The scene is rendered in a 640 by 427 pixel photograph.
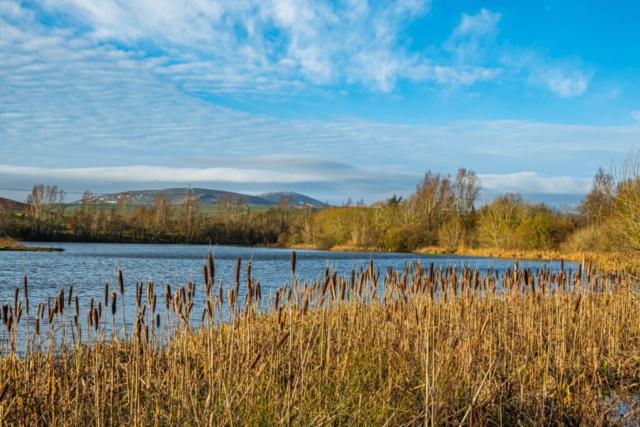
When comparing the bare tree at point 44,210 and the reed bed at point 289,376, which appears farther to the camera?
the bare tree at point 44,210

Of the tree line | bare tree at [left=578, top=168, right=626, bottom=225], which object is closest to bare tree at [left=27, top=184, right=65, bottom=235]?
the tree line

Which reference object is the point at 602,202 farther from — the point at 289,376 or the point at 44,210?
the point at 44,210

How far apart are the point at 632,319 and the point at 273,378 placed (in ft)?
21.0

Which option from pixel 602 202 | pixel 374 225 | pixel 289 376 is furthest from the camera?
pixel 374 225

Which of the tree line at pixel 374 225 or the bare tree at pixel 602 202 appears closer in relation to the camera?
the bare tree at pixel 602 202

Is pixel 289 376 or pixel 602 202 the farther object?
pixel 602 202

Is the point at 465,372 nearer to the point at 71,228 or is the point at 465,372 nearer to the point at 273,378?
the point at 273,378

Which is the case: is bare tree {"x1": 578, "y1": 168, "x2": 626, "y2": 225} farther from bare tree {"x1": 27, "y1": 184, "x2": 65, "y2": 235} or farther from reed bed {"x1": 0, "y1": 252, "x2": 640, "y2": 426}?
bare tree {"x1": 27, "y1": 184, "x2": 65, "y2": 235}

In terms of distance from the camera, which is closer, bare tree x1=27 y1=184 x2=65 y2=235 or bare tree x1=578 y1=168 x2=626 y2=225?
bare tree x1=578 y1=168 x2=626 y2=225

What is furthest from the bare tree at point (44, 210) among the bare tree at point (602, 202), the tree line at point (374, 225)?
the bare tree at point (602, 202)

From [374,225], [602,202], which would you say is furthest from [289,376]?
[374,225]

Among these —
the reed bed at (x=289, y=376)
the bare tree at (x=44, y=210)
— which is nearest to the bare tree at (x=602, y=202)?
the reed bed at (x=289, y=376)

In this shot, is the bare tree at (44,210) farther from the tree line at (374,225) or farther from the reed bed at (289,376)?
the reed bed at (289,376)

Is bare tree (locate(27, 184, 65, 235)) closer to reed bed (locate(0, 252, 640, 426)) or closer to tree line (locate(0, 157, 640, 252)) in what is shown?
tree line (locate(0, 157, 640, 252))
